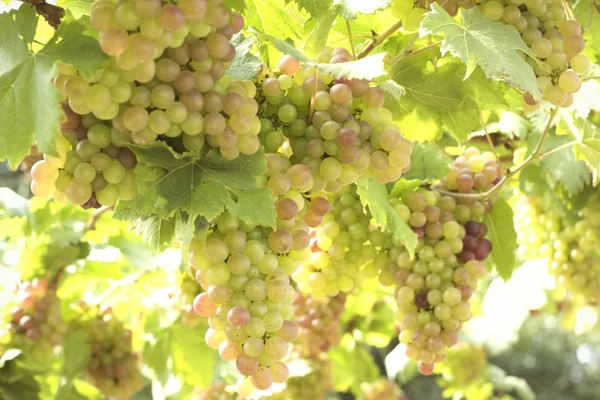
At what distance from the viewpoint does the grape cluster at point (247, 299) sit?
61 cm

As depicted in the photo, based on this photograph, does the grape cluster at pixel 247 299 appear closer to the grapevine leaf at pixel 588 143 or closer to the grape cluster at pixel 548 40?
the grape cluster at pixel 548 40

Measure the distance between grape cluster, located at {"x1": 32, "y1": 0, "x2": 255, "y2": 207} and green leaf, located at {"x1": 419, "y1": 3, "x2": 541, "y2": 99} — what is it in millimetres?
208

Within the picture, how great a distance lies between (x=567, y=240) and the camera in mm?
1339

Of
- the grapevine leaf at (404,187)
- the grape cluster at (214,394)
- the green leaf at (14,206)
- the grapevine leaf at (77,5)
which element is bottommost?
the grape cluster at (214,394)

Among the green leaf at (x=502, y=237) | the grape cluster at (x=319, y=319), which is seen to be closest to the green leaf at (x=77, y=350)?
the grape cluster at (x=319, y=319)

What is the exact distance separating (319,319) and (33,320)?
1.99ft

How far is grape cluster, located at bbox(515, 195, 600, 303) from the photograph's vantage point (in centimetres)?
131

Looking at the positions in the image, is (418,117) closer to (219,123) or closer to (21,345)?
(219,123)

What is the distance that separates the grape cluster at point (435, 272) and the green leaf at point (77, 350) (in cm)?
75

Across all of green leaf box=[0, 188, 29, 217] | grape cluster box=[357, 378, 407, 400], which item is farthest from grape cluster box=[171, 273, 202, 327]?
grape cluster box=[357, 378, 407, 400]

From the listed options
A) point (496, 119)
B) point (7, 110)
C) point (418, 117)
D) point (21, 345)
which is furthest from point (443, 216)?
point (21, 345)

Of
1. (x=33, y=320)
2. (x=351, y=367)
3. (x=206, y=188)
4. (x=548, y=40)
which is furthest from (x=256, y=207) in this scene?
(x=351, y=367)

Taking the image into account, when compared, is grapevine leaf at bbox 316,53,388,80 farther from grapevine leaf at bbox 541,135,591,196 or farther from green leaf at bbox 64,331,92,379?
green leaf at bbox 64,331,92,379

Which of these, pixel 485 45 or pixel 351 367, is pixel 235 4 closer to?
pixel 485 45
